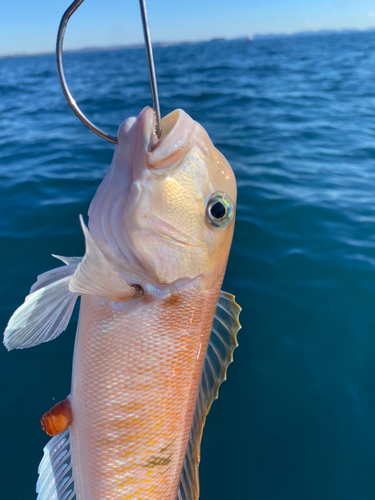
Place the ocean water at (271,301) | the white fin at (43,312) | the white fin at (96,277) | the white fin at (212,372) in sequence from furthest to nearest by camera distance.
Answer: the ocean water at (271,301)
the white fin at (212,372)
the white fin at (43,312)
the white fin at (96,277)

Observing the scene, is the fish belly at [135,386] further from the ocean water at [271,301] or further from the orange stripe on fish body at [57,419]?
the ocean water at [271,301]

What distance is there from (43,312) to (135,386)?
1.67 ft

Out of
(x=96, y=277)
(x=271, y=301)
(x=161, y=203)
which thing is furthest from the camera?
(x=271, y=301)

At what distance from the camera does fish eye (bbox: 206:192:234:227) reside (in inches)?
67.2

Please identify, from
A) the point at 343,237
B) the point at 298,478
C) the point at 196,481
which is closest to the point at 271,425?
the point at 298,478

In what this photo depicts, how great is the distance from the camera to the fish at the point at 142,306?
5.24ft

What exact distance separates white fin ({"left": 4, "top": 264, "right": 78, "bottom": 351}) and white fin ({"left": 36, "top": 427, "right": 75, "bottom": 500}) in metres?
0.57

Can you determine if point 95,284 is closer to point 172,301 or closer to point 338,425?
point 172,301

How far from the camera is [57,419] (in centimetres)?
175

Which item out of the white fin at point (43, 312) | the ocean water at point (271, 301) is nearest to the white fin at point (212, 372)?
the white fin at point (43, 312)

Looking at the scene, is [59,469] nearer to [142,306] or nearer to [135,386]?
[135,386]

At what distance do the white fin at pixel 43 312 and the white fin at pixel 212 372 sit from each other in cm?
72

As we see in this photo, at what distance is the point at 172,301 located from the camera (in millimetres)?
1664

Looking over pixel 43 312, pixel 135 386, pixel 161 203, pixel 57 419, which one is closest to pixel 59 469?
pixel 57 419
